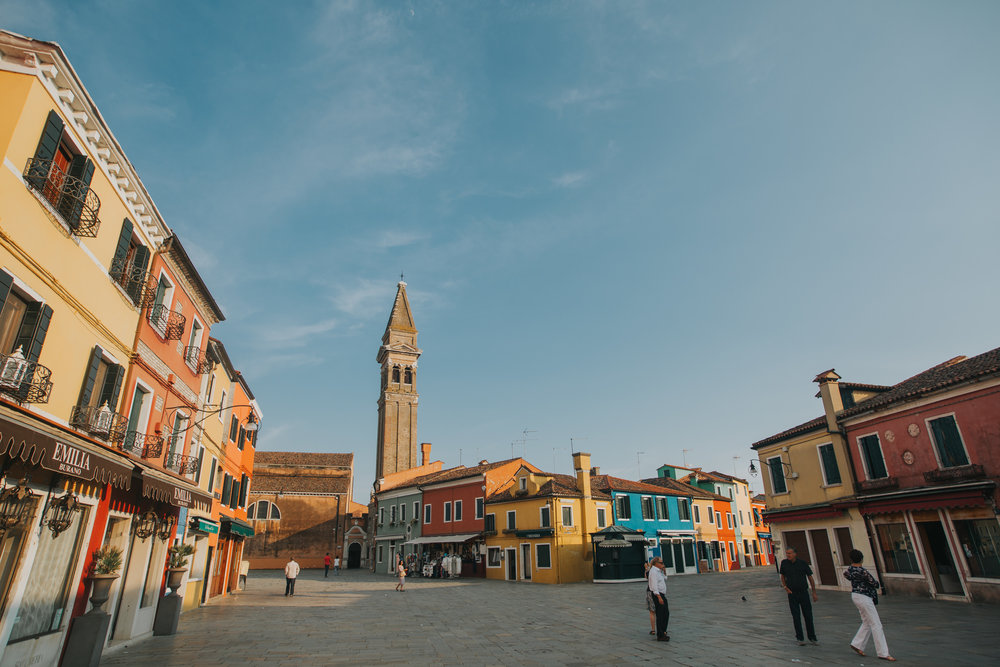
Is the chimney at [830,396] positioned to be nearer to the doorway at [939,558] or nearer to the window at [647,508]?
the doorway at [939,558]

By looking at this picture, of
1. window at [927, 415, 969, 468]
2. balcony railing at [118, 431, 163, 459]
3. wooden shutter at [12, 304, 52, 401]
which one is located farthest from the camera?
window at [927, 415, 969, 468]

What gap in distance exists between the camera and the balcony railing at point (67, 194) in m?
7.68

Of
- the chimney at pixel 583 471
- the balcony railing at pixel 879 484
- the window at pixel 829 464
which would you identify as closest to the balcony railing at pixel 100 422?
the balcony railing at pixel 879 484

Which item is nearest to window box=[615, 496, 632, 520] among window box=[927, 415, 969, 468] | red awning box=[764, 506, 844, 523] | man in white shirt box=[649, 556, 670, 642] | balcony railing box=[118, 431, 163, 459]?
red awning box=[764, 506, 844, 523]

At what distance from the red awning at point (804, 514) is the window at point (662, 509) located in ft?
40.1

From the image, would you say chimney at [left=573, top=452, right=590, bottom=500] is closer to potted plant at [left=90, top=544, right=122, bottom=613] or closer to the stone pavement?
the stone pavement

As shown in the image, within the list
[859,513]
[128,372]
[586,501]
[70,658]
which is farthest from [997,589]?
[128,372]

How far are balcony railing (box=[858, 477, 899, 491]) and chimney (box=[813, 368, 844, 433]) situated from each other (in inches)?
81.8

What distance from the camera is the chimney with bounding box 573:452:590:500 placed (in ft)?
101

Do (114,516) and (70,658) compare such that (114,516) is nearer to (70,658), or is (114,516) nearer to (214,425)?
(70,658)

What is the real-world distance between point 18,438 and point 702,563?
38545 mm

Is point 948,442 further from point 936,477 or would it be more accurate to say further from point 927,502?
point 927,502

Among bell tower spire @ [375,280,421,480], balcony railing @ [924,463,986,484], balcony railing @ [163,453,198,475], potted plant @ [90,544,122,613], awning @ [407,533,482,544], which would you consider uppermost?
bell tower spire @ [375,280,421,480]

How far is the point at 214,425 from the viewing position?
1812 centimetres
